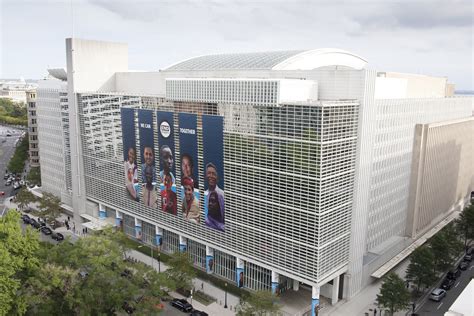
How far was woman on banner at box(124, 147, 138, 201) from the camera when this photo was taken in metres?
73.4

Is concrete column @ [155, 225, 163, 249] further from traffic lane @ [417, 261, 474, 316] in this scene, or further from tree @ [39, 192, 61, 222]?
traffic lane @ [417, 261, 474, 316]

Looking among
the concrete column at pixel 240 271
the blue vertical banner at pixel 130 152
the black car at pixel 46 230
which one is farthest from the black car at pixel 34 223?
the concrete column at pixel 240 271

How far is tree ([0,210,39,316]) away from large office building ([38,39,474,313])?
24.3 meters

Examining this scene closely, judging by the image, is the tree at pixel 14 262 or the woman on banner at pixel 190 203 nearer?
the tree at pixel 14 262

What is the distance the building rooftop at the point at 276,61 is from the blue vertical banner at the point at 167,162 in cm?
1267

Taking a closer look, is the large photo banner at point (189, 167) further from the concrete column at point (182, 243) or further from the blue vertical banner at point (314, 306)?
the blue vertical banner at point (314, 306)

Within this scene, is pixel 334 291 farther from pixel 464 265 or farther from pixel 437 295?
pixel 464 265

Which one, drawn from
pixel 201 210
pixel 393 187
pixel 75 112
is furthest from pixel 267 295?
pixel 75 112

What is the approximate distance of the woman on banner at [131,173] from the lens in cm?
7344

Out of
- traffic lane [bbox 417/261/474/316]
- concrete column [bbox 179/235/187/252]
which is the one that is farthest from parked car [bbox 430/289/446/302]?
concrete column [bbox 179/235/187/252]

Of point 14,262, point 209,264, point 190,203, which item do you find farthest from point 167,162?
point 14,262

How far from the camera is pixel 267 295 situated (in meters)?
48.7

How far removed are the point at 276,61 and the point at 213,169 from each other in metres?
20.9

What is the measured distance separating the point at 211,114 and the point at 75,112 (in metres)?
37.4
